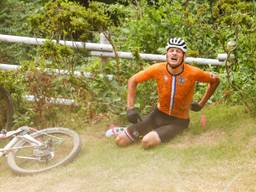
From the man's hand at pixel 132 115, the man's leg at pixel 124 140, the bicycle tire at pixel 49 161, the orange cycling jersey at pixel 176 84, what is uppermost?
the orange cycling jersey at pixel 176 84

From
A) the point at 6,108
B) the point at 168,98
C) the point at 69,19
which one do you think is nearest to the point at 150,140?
the point at 168,98

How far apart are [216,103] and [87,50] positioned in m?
1.92

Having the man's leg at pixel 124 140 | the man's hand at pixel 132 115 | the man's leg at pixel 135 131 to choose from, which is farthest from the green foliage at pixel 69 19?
the man's leg at pixel 124 140

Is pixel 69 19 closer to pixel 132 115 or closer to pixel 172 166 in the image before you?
pixel 132 115

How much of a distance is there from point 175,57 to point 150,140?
3.18 feet

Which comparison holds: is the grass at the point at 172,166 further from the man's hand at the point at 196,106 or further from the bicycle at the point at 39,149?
the man's hand at the point at 196,106

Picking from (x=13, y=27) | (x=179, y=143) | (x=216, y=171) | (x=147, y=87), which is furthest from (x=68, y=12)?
(x=13, y=27)

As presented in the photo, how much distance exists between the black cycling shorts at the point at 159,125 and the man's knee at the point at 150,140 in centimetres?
15

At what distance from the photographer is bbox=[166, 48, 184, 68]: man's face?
6148 mm

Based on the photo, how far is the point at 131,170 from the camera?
5.66 meters

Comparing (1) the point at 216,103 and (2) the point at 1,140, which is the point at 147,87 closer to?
(1) the point at 216,103

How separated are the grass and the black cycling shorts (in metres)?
0.11

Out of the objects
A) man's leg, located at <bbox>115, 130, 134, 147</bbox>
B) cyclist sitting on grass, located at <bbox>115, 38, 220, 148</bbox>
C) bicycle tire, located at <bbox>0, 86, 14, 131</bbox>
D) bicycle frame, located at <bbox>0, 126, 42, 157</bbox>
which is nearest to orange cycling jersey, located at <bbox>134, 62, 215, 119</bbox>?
cyclist sitting on grass, located at <bbox>115, 38, 220, 148</bbox>

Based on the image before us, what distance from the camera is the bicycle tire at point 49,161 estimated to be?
611 centimetres
